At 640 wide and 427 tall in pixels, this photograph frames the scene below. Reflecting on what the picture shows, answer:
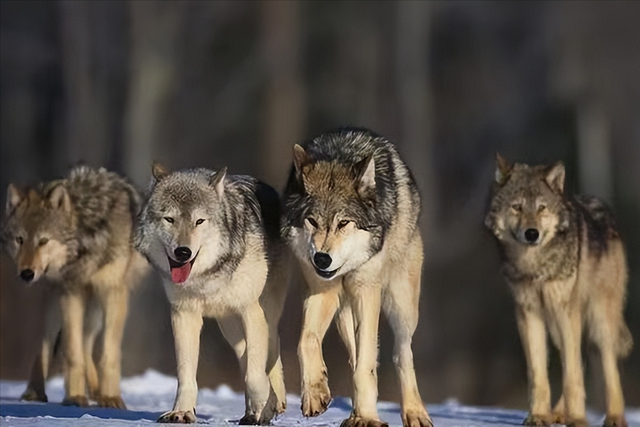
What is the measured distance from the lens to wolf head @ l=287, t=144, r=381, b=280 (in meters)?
7.57

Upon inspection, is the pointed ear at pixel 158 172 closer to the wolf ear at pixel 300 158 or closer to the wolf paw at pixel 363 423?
the wolf ear at pixel 300 158

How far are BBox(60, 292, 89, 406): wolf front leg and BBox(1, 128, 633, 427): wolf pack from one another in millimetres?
11

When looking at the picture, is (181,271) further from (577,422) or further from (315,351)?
(577,422)

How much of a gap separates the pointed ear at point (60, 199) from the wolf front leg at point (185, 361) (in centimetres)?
242

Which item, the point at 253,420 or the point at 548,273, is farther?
the point at 548,273

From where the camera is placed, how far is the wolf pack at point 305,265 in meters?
7.77

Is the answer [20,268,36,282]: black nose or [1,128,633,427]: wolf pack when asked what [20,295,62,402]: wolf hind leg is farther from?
[20,268,36,282]: black nose


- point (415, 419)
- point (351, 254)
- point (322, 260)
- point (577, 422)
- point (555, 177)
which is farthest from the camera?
point (555, 177)

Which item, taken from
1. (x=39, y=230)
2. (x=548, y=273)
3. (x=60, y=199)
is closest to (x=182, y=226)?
(x=39, y=230)

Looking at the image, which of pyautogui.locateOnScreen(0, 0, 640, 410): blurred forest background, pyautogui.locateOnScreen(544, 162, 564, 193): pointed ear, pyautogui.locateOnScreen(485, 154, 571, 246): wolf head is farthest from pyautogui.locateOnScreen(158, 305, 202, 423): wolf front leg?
pyautogui.locateOnScreen(0, 0, 640, 410): blurred forest background

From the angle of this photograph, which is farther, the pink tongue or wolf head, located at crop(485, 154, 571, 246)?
wolf head, located at crop(485, 154, 571, 246)

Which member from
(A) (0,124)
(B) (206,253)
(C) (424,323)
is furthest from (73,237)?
(A) (0,124)

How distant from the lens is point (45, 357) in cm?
1033

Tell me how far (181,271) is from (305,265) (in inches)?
24.2
